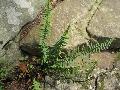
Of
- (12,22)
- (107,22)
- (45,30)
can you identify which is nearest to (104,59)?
(107,22)

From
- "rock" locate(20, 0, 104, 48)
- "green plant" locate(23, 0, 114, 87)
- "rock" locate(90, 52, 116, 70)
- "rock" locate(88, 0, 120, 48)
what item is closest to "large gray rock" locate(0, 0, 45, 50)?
"rock" locate(20, 0, 104, 48)

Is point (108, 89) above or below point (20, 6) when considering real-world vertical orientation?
below

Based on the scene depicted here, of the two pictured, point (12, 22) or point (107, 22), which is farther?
point (107, 22)

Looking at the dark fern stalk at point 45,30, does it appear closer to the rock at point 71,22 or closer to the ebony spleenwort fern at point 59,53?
the ebony spleenwort fern at point 59,53

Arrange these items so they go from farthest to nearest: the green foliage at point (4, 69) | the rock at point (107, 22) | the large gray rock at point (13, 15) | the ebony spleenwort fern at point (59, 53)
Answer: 1. the rock at point (107, 22)
2. the large gray rock at point (13, 15)
3. the green foliage at point (4, 69)
4. the ebony spleenwort fern at point (59, 53)

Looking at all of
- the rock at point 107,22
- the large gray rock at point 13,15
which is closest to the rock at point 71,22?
the rock at point 107,22

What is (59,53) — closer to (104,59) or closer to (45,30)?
(45,30)

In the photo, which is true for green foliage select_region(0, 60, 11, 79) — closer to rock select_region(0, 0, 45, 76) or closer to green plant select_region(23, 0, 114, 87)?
rock select_region(0, 0, 45, 76)

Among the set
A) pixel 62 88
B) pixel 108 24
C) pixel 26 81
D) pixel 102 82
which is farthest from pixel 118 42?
pixel 26 81

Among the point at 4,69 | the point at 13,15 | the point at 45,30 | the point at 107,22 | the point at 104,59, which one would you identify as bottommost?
the point at 4,69

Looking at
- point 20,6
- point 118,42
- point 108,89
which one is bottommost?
point 108,89

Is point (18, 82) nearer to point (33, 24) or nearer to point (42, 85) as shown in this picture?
point (42, 85)
